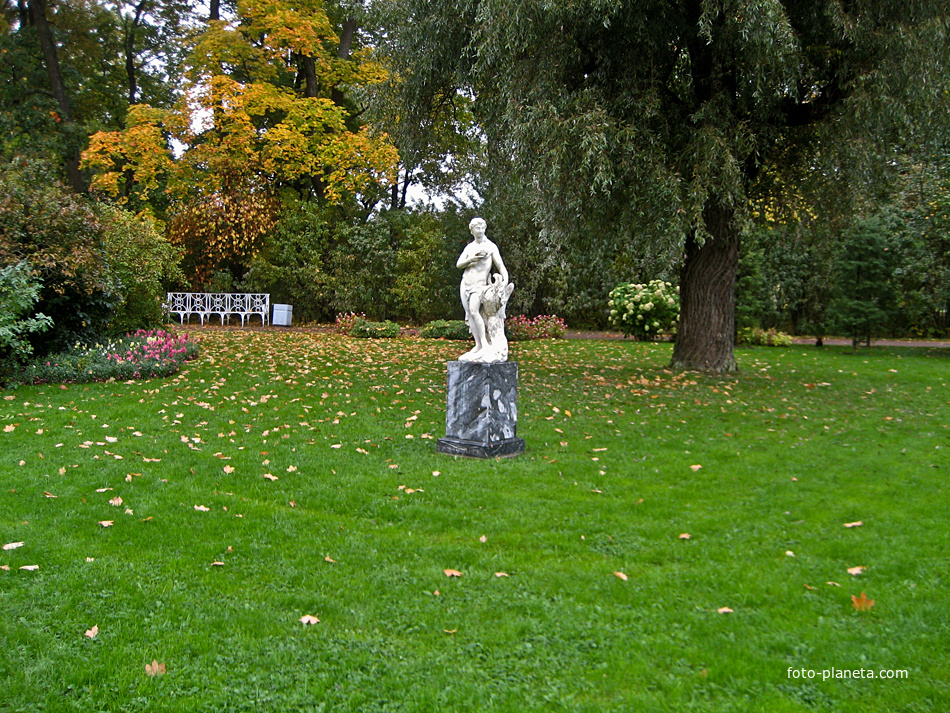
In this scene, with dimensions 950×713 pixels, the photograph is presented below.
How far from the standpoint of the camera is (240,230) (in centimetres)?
2311

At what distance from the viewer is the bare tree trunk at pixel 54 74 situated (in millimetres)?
21828

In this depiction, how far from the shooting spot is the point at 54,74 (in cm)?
2219

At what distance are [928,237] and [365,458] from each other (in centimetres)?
1652

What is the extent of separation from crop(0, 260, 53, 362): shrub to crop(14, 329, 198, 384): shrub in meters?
0.38

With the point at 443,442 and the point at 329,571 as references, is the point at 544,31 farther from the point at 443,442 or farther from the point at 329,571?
the point at 329,571

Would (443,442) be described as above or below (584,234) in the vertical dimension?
below

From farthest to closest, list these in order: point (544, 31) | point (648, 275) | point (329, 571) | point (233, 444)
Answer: point (648, 275)
point (544, 31)
point (233, 444)
point (329, 571)

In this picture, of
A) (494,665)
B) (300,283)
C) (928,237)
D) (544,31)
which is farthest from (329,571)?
(300,283)

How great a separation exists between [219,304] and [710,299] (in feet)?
51.5

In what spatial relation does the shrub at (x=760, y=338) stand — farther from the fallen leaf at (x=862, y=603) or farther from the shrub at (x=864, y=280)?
the fallen leaf at (x=862, y=603)

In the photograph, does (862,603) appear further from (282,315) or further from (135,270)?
(282,315)

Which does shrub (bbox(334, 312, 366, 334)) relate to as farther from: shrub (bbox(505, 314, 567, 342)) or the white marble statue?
the white marble statue

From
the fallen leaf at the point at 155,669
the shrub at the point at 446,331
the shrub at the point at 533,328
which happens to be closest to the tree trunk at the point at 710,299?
the shrub at the point at 533,328

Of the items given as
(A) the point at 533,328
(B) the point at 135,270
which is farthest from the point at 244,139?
(A) the point at 533,328
